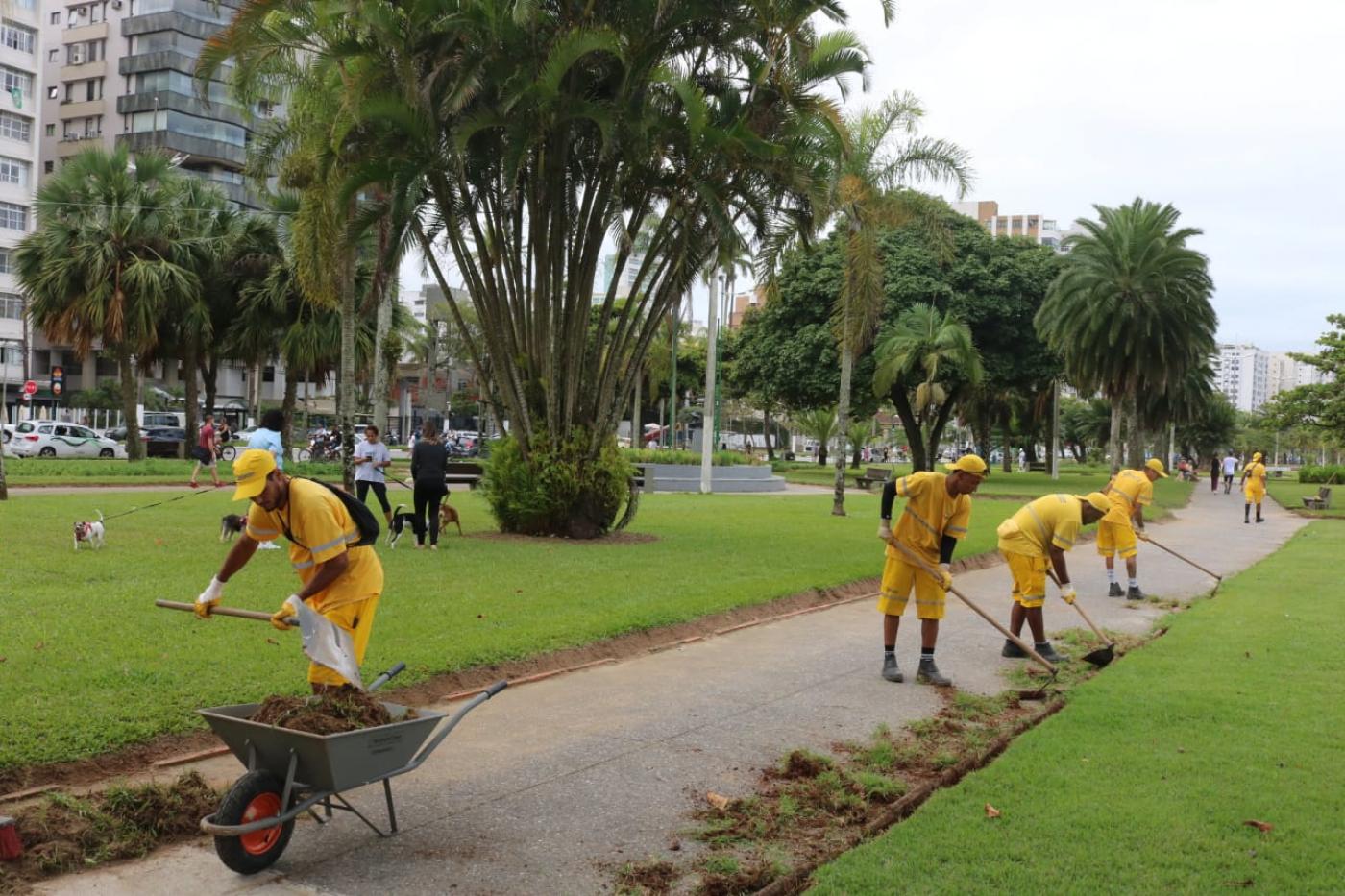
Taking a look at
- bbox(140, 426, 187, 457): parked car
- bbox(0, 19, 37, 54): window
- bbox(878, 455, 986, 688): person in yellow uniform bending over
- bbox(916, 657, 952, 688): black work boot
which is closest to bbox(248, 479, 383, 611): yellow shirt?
bbox(878, 455, 986, 688): person in yellow uniform bending over

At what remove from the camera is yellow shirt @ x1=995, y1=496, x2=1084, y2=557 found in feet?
31.1

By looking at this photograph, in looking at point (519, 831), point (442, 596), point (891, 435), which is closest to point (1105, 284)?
point (442, 596)

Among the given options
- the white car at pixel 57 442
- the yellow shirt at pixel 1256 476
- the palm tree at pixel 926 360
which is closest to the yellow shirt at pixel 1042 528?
the yellow shirt at pixel 1256 476

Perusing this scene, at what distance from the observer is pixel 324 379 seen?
3878cm

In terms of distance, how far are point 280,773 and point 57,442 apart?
132 feet

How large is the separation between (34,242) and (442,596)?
27.0 m

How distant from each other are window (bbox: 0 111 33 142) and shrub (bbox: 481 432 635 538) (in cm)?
4941

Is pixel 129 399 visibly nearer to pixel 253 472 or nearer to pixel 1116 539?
pixel 1116 539

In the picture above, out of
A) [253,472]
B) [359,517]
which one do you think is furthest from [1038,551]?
[253,472]

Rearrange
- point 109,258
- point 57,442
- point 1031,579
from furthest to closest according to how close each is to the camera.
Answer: point 57,442 → point 109,258 → point 1031,579

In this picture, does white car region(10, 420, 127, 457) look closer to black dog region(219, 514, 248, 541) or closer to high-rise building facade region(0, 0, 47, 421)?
high-rise building facade region(0, 0, 47, 421)

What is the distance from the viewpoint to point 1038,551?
9.53 meters

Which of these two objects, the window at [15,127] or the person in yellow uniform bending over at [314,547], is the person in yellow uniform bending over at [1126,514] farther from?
the window at [15,127]

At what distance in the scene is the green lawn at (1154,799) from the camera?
4539 mm
